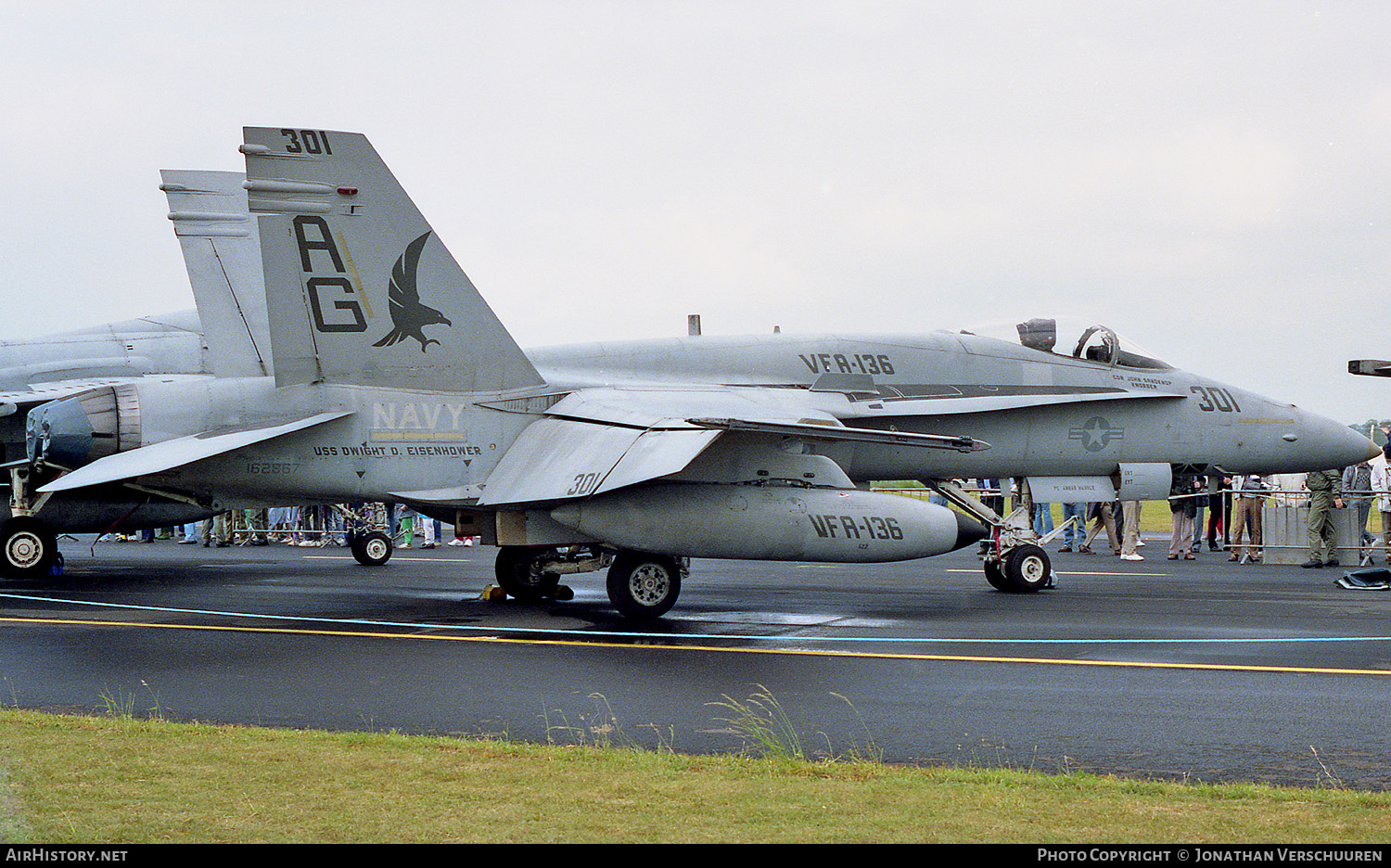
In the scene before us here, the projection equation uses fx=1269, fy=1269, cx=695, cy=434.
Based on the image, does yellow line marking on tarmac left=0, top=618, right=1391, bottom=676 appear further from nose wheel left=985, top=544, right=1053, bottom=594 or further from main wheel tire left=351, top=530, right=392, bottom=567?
main wheel tire left=351, top=530, right=392, bottom=567

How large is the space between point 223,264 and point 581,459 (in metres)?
8.24

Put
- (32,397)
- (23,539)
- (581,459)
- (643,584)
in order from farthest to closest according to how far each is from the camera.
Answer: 1. (32,397)
2. (23,539)
3. (643,584)
4. (581,459)

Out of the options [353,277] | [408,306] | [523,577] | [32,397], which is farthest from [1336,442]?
[32,397]

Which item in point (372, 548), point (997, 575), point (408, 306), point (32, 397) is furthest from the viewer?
point (372, 548)

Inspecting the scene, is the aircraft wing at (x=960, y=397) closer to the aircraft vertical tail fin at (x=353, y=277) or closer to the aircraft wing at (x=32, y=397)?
the aircraft vertical tail fin at (x=353, y=277)

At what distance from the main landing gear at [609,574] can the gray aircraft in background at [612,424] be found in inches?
1.1

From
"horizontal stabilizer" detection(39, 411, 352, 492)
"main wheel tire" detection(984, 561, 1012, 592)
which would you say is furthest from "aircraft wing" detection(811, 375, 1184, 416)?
"horizontal stabilizer" detection(39, 411, 352, 492)

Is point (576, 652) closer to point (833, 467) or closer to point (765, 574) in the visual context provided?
point (833, 467)

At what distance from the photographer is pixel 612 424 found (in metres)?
12.7

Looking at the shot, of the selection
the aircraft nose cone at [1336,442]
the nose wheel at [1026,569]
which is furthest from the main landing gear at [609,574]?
the aircraft nose cone at [1336,442]

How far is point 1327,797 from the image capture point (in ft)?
17.3

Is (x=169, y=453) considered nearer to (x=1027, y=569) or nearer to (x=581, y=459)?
(x=581, y=459)
